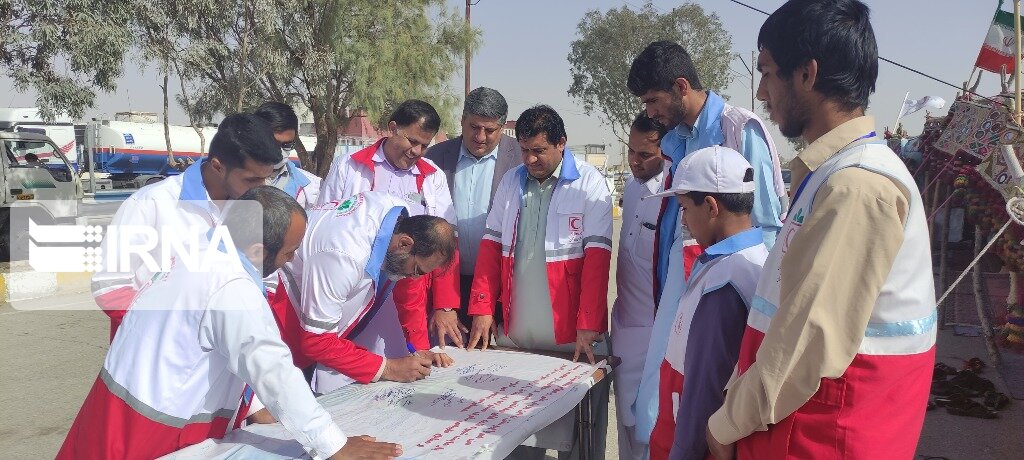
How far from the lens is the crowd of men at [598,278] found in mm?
1348

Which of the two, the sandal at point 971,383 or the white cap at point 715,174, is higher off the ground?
the white cap at point 715,174

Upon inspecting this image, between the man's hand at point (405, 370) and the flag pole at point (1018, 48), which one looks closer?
the man's hand at point (405, 370)

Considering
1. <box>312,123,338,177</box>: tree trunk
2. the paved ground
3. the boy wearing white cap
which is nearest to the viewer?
the boy wearing white cap

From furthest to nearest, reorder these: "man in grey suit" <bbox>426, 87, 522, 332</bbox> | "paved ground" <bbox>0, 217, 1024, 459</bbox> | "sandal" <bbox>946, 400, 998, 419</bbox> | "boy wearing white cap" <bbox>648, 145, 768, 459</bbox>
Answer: "sandal" <bbox>946, 400, 998, 419</bbox> → "paved ground" <bbox>0, 217, 1024, 459</bbox> → "man in grey suit" <bbox>426, 87, 522, 332</bbox> → "boy wearing white cap" <bbox>648, 145, 768, 459</bbox>

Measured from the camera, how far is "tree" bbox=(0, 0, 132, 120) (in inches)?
436

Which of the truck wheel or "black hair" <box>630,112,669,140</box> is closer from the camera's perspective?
"black hair" <box>630,112,669,140</box>

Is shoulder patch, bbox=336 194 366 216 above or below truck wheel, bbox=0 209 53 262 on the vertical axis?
above

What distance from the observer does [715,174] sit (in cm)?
188

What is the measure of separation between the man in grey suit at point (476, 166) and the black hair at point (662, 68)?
1133mm

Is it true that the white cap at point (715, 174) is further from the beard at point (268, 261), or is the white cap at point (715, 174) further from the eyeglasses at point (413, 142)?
the eyeglasses at point (413, 142)

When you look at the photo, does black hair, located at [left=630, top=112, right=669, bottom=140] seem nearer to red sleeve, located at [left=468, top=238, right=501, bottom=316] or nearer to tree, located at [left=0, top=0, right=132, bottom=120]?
red sleeve, located at [left=468, top=238, right=501, bottom=316]

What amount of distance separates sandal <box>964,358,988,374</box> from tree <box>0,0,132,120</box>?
39.2 ft

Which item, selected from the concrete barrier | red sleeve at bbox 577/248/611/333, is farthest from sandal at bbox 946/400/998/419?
the concrete barrier

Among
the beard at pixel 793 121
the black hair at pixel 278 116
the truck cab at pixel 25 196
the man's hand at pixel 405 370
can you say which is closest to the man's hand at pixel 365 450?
the man's hand at pixel 405 370
